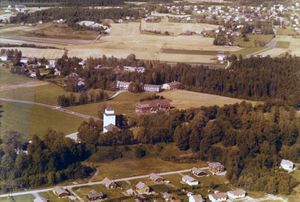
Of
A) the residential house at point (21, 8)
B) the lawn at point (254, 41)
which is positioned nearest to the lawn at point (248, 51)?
the lawn at point (254, 41)

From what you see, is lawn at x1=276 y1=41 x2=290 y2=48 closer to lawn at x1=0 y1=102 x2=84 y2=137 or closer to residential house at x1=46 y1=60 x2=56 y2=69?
residential house at x1=46 y1=60 x2=56 y2=69

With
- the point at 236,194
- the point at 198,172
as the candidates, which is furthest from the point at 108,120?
the point at 236,194

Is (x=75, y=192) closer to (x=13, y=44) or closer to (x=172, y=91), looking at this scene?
(x=172, y=91)

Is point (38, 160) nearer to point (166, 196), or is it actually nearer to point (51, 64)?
point (166, 196)

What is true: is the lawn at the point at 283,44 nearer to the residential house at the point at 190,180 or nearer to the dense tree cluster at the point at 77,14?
the dense tree cluster at the point at 77,14

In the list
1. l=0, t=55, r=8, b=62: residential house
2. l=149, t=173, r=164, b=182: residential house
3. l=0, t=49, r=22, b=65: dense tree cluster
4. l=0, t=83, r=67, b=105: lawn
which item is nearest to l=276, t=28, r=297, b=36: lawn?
l=0, t=49, r=22, b=65: dense tree cluster

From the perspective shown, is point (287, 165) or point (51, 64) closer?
point (287, 165)
